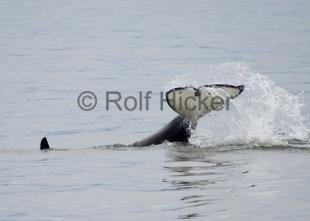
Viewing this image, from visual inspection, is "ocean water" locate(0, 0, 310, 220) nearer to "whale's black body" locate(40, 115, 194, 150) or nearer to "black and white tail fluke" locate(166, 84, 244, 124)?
"whale's black body" locate(40, 115, 194, 150)

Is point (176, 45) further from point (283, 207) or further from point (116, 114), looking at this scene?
point (283, 207)

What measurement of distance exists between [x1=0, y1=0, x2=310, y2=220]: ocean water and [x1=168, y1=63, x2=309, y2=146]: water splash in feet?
0.16

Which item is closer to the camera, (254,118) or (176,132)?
(176,132)

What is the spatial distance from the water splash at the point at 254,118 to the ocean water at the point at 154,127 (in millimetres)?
50

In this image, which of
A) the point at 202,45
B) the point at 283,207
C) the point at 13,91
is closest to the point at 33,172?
the point at 283,207

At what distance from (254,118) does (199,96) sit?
367 cm

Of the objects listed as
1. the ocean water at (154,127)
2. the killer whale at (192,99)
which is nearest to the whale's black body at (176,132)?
the killer whale at (192,99)

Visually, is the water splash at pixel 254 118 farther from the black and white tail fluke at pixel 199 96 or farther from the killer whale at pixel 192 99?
the black and white tail fluke at pixel 199 96

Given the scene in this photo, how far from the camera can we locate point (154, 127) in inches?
832

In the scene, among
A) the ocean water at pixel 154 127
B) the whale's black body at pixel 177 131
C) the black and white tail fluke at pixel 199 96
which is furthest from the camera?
the whale's black body at pixel 177 131

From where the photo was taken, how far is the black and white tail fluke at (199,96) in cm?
1557

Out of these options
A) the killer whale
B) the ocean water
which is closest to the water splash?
the ocean water

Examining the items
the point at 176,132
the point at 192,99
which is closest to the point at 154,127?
the point at 176,132

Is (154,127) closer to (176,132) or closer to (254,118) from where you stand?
(254,118)
